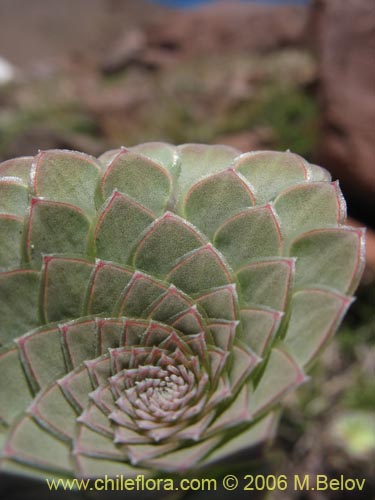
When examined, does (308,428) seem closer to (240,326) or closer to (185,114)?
(240,326)

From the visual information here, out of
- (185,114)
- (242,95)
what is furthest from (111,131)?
(242,95)

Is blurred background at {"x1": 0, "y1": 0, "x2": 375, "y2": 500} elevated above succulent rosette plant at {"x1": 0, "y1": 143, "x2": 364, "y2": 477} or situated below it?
below

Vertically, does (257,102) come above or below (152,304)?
below

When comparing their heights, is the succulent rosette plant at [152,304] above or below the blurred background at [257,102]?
above

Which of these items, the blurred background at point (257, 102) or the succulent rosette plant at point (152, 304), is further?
the blurred background at point (257, 102)

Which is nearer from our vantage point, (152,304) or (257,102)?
(152,304)
